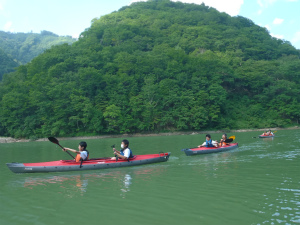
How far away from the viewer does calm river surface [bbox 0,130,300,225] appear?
5832 mm

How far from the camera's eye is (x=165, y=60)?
180 ft

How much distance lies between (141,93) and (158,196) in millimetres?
41197

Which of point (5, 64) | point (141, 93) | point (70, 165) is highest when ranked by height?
point (5, 64)

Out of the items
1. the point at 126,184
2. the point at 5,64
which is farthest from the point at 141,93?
the point at 5,64

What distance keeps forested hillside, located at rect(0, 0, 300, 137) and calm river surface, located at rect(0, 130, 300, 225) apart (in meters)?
33.0

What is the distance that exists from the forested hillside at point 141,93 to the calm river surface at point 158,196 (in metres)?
33.0

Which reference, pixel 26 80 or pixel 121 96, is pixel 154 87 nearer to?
pixel 121 96

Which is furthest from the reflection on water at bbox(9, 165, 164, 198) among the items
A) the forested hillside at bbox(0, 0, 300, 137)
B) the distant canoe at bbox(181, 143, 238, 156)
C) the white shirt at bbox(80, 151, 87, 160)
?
the forested hillside at bbox(0, 0, 300, 137)

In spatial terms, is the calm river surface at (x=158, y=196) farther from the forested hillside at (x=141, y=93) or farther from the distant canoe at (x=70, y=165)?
the forested hillside at (x=141, y=93)

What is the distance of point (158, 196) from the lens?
741 centimetres

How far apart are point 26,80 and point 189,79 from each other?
3035 cm

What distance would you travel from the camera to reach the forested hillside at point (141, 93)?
4431cm

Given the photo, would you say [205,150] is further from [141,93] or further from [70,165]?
[141,93]

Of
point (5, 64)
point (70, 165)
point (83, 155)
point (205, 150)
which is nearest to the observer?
point (70, 165)
